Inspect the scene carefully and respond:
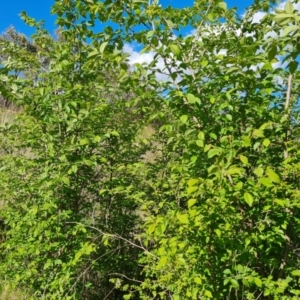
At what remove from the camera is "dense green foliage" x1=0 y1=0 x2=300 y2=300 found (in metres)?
1.89

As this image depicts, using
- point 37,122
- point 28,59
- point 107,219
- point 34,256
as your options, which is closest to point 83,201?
point 107,219

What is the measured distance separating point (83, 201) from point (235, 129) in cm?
164

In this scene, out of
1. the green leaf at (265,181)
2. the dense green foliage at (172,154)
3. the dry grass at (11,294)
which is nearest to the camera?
the green leaf at (265,181)

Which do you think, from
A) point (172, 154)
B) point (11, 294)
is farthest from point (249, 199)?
point (11, 294)

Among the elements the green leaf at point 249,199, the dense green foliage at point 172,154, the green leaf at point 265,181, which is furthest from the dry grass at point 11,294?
the green leaf at point 265,181

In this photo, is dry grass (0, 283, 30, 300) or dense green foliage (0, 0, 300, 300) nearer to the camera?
dense green foliage (0, 0, 300, 300)

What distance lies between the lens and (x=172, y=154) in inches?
139

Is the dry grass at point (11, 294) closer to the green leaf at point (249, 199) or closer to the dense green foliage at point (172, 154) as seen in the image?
the dense green foliage at point (172, 154)

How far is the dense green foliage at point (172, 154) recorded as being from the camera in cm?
189

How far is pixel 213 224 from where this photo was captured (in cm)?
185

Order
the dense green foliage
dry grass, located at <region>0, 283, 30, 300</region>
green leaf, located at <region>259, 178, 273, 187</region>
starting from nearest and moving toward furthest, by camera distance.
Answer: green leaf, located at <region>259, 178, 273, 187</region> → the dense green foliage → dry grass, located at <region>0, 283, 30, 300</region>

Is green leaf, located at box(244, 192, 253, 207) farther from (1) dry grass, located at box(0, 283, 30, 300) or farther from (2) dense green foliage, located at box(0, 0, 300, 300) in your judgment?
(1) dry grass, located at box(0, 283, 30, 300)

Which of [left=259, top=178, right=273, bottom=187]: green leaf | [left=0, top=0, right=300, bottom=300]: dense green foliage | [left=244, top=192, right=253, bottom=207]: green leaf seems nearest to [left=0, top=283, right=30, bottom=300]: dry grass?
[left=0, top=0, right=300, bottom=300]: dense green foliage

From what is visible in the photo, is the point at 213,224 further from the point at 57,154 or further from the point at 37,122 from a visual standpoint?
the point at 37,122
